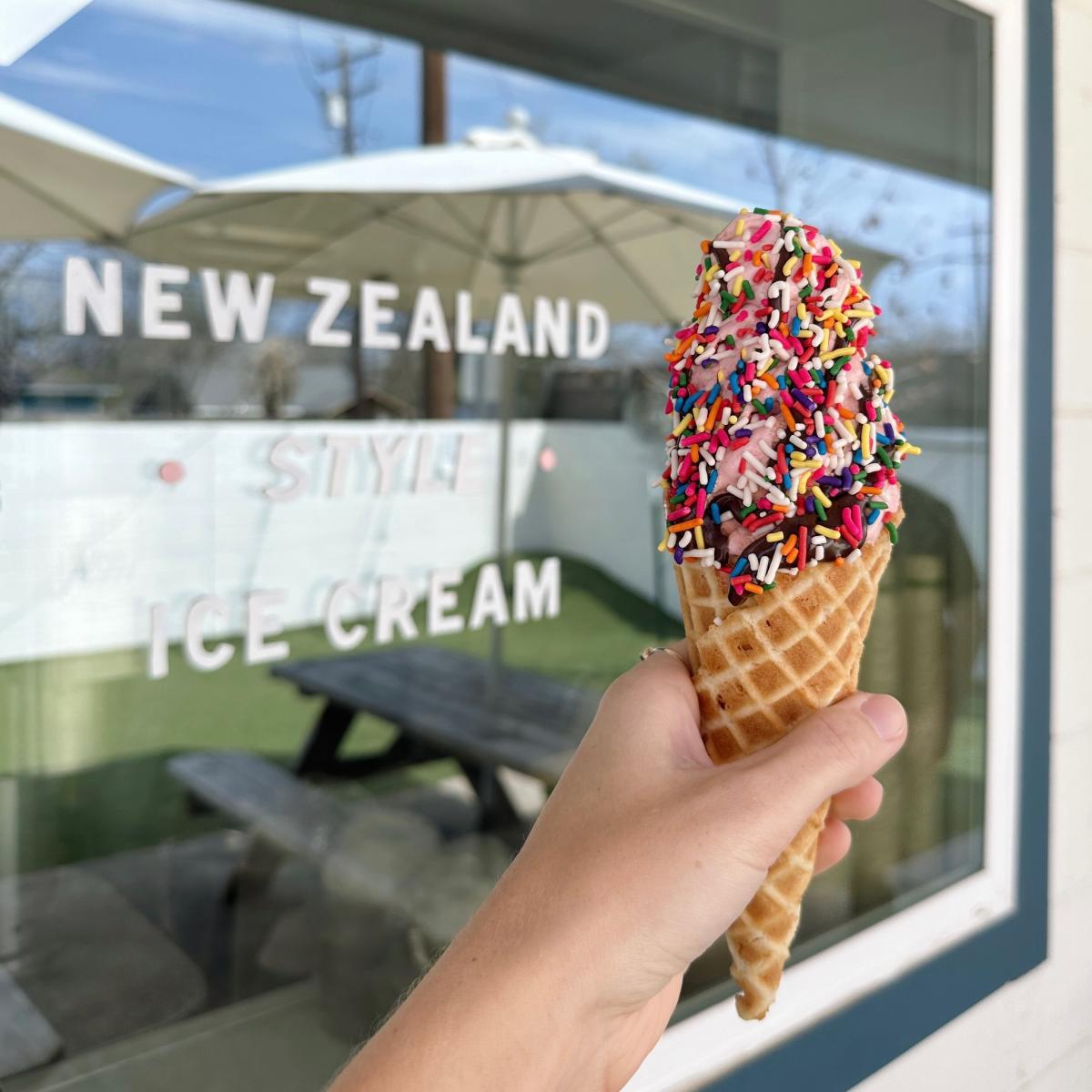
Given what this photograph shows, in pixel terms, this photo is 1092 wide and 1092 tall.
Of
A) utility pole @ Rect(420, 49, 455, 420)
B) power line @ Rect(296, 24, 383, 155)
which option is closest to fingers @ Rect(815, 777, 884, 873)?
utility pole @ Rect(420, 49, 455, 420)

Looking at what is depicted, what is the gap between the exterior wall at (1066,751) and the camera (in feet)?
8.16

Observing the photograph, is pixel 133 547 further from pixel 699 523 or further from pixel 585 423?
pixel 699 523

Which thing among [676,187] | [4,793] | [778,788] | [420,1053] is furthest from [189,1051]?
[676,187]

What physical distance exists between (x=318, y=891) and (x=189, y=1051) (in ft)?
2.51

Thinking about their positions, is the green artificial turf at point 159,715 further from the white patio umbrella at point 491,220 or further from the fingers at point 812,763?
the fingers at point 812,763

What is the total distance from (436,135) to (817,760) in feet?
7.76

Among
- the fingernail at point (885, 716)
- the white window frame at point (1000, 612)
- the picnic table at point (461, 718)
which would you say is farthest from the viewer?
the picnic table at point (461, 718)

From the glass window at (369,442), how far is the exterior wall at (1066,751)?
25 centimetres

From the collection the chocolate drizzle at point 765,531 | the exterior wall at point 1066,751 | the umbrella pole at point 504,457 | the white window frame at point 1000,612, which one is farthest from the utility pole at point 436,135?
the chocolate drizzle at point 765,531

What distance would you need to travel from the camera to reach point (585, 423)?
288 centimetres

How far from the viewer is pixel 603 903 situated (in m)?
0.92

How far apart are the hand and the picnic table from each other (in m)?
1.81

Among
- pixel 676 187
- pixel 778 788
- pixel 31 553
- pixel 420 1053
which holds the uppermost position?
pixel 676 187

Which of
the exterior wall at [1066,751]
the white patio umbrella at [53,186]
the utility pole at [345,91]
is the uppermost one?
the utility pole at [345,91]
